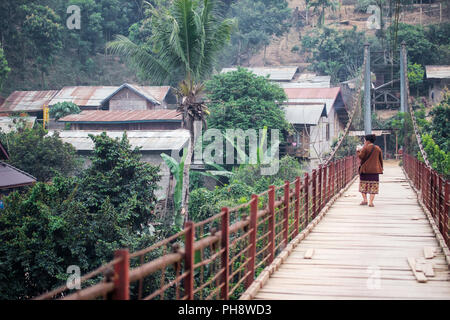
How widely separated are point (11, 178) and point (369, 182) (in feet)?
33.9

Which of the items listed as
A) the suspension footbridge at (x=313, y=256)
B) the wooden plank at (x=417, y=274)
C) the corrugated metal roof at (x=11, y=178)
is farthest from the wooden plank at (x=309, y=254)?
the corrugated metal roof at (x=11, y=178)

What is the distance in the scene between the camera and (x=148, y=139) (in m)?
23.6

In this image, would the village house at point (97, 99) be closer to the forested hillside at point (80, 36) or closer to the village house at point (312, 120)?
the forested hillside at point (80, 36)

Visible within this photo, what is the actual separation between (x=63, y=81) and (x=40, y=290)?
32769 millimetres

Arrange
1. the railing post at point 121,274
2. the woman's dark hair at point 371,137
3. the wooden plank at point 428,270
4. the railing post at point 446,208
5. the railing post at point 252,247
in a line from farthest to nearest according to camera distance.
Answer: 1. the woman's dark hair at point 371,137
2. the railing post at point 446,208
3. the wooden plank at point 428,270
4. the railing post at point 252,247
5. the railing post at point 121,274

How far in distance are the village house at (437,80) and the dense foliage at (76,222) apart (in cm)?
2542

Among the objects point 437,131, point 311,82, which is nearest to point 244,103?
point 437,131

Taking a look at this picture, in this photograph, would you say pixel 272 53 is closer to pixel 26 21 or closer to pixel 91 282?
pixel 26 21

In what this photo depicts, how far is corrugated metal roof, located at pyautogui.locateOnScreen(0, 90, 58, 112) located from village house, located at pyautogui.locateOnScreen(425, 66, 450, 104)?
25.8 metres

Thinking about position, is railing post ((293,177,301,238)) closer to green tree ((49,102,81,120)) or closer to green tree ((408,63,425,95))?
green tree ((49,102,81,120))

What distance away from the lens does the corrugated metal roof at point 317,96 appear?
94.6ft

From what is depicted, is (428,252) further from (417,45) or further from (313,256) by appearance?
(417,45)

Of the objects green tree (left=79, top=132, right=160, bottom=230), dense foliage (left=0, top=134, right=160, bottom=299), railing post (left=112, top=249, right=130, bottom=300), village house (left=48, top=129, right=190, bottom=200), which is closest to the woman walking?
dense foliage (left=0, top=134, right=160, bottom=299)

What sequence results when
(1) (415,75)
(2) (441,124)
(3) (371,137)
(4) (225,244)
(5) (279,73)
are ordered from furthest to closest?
(5) (279,73) → (1) (415,75) → (2) (441,124) → (3) (371,137) → (4) (225,244)
